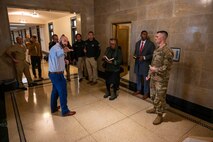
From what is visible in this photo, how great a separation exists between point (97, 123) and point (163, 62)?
152cm

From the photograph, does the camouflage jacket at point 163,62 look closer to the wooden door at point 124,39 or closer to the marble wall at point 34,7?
the marble wall at point 34,7

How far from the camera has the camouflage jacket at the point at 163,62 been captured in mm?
2262

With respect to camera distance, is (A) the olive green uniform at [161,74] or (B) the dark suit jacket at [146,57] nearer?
(A) the olive green uniform at [161,74]

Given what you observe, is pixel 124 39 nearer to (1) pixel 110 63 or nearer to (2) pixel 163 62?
(1) pixel 110 63

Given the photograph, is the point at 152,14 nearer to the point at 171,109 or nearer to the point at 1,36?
the point at 171,109

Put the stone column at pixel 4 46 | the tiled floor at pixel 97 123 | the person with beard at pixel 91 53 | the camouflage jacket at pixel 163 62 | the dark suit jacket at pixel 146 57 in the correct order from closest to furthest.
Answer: the tiled floor at pixel 97 123
the camouflage jacket at pixel 163 62
the dark suit jacket at pixel 146 57
the stone column at pixel 4 46
the person with beard at pixel 91 53

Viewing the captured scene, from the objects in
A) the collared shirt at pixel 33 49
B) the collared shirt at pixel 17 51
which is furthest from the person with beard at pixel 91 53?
the collared shirt at pixel 33 49

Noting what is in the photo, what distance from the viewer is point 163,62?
2.29 meters

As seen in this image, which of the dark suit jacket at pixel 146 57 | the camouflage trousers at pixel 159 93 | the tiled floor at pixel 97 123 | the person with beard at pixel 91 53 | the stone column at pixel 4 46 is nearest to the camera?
the tiled floor at pixel 97 123

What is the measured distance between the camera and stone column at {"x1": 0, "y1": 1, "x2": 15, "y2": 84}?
11.9 feet

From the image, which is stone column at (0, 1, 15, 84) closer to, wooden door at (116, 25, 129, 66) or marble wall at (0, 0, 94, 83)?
marble wall at (0, 0, 94, 83)

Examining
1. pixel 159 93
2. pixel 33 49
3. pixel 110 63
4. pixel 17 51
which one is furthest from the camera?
pixel 33 49

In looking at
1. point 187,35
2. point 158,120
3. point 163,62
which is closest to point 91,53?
point 163,62

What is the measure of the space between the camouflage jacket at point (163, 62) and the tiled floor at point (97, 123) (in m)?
0.85
